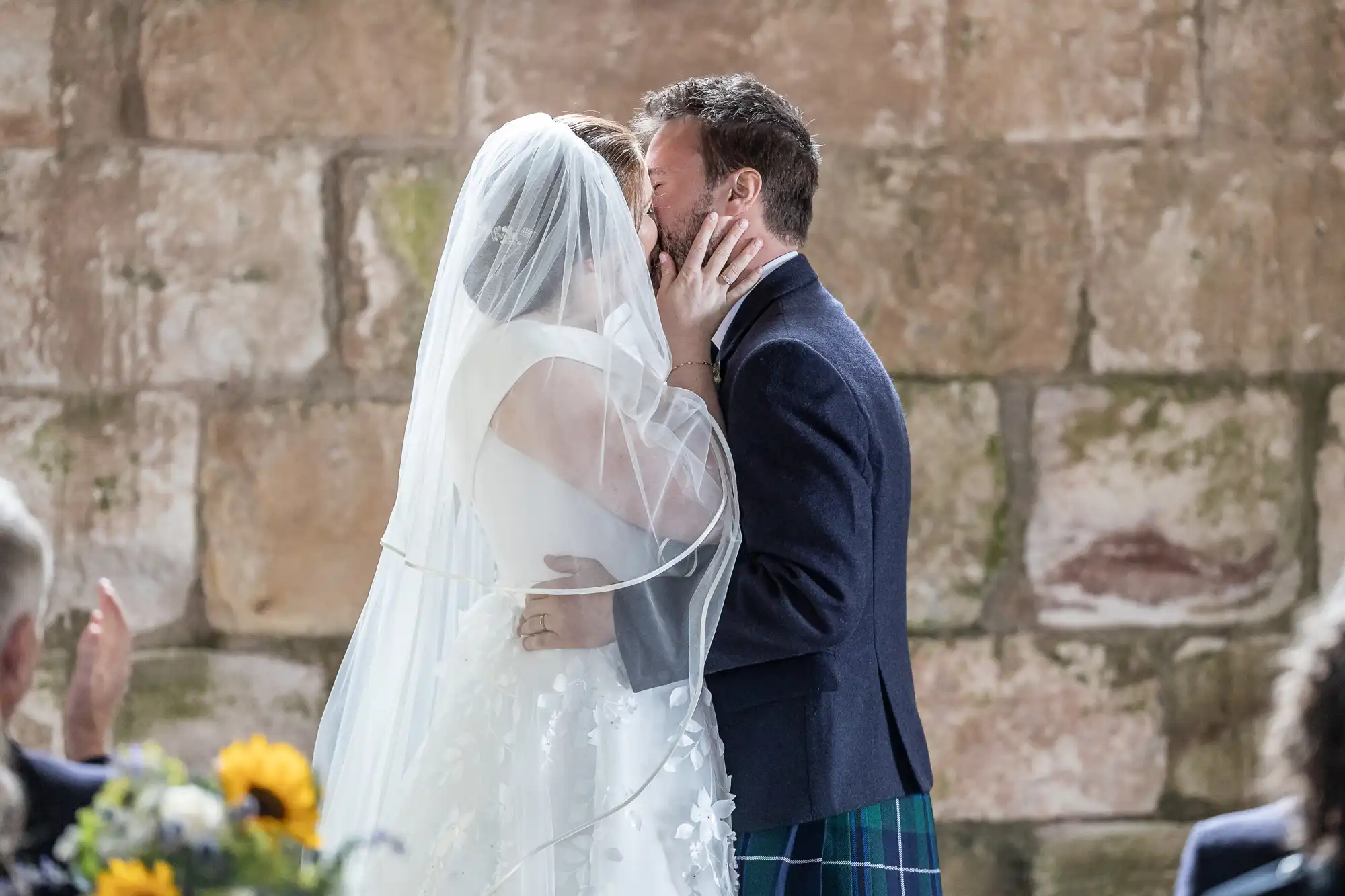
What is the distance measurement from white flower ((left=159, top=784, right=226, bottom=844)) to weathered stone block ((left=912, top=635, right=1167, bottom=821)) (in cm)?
194

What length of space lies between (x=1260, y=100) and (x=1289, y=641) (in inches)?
43.2

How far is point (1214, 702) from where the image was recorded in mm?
2760

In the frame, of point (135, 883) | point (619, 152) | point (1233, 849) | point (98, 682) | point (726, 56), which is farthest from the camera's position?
point (726, 56)

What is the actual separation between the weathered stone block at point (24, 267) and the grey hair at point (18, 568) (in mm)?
1671

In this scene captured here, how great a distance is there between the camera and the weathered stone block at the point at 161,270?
2723 millimetres

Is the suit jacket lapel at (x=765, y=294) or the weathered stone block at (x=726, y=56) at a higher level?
the weathered stone block at (x=726, y=56)

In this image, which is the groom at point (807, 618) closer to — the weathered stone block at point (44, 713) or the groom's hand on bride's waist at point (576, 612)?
the groom's hand on bride's waist at point (576, 612)

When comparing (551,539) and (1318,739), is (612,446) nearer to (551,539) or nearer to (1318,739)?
(551,539)

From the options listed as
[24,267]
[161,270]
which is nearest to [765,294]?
[161,270]

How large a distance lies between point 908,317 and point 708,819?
4.45ft

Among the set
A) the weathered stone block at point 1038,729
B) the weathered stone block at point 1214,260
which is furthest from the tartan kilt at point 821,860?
the weathered stone block at point 1214,260

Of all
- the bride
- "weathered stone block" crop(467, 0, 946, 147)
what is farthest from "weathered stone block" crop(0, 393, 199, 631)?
the bride

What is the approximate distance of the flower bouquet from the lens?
3.12 feet

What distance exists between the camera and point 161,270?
2721mm
